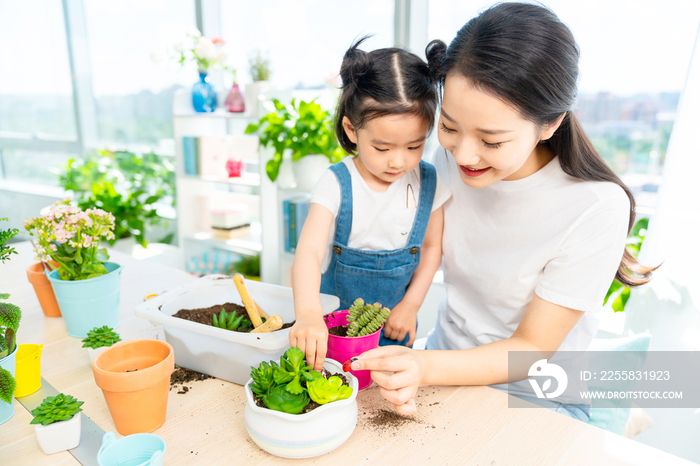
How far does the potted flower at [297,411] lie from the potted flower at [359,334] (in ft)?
0.37

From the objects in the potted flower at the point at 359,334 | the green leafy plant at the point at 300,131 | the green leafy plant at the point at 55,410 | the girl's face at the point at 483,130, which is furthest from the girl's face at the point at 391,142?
the green leafy plant at the point at 300,131

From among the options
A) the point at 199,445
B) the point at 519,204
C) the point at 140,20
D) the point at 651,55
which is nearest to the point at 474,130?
the point at 519,204

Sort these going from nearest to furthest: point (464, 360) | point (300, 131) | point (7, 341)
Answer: point (7, 341), point (464, 360), point (300, 131)

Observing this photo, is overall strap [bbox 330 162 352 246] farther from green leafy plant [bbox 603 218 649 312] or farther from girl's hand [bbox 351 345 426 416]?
green leafy plant [bbox 603 218 649 312]

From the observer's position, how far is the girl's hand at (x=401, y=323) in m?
1.07

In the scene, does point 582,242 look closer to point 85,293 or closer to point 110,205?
point 85,293

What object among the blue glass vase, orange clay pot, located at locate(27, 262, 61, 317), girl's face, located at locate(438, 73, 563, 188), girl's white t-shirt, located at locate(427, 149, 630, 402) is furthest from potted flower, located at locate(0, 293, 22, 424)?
the blue glass vase

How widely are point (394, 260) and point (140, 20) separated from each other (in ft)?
10.3

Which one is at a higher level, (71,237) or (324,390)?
(71,237)

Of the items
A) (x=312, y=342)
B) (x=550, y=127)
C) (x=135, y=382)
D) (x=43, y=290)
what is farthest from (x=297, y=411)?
(x=43, y=290)

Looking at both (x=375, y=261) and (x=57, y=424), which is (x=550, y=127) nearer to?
(x=375, y=261)

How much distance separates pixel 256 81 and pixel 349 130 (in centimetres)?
171

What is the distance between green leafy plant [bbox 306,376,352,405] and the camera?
63 cm

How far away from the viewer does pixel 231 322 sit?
32.6 inches
